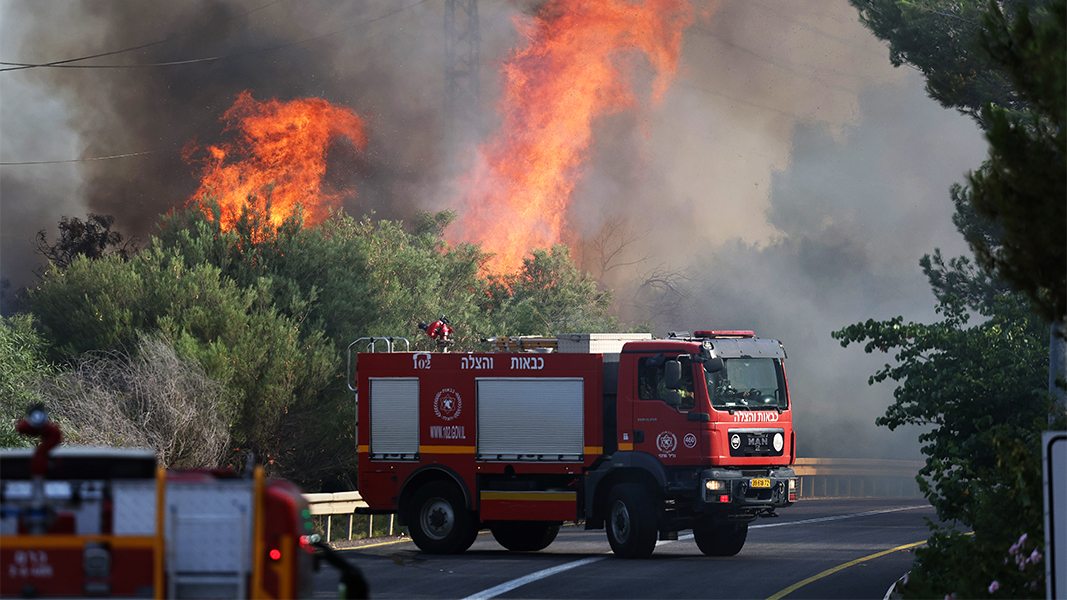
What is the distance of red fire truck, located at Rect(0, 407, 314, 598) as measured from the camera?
6137mm

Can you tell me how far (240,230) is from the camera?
34.5 m

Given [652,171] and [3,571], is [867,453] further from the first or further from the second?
[3,571]

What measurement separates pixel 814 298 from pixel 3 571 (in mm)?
73782

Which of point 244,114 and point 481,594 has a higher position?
point 244,114

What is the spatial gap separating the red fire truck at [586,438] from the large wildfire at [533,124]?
49.4m

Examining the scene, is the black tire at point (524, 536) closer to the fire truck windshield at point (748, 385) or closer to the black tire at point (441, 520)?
the black tire at point (441, 520)

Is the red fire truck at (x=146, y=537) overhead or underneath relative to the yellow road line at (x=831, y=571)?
overhead

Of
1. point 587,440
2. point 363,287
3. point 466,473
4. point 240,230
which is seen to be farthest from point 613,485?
point 240,230

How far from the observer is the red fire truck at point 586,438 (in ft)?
57.9

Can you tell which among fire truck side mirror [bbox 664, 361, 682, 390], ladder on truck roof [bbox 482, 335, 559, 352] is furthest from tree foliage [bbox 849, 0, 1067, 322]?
ladder on truck roof [bbox 482, 335, 559, 352]

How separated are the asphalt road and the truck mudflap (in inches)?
35.6

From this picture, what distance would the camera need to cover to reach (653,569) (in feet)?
54.7

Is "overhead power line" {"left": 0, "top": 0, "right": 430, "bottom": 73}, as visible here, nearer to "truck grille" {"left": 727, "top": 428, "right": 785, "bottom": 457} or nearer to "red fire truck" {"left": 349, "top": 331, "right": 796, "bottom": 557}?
"red fire truck" {"left": 349, "top": 331, "right": 796, "bottom": 557}

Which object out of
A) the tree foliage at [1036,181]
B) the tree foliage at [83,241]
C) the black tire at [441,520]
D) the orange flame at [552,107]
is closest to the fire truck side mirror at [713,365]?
the black tire at [441,520]
